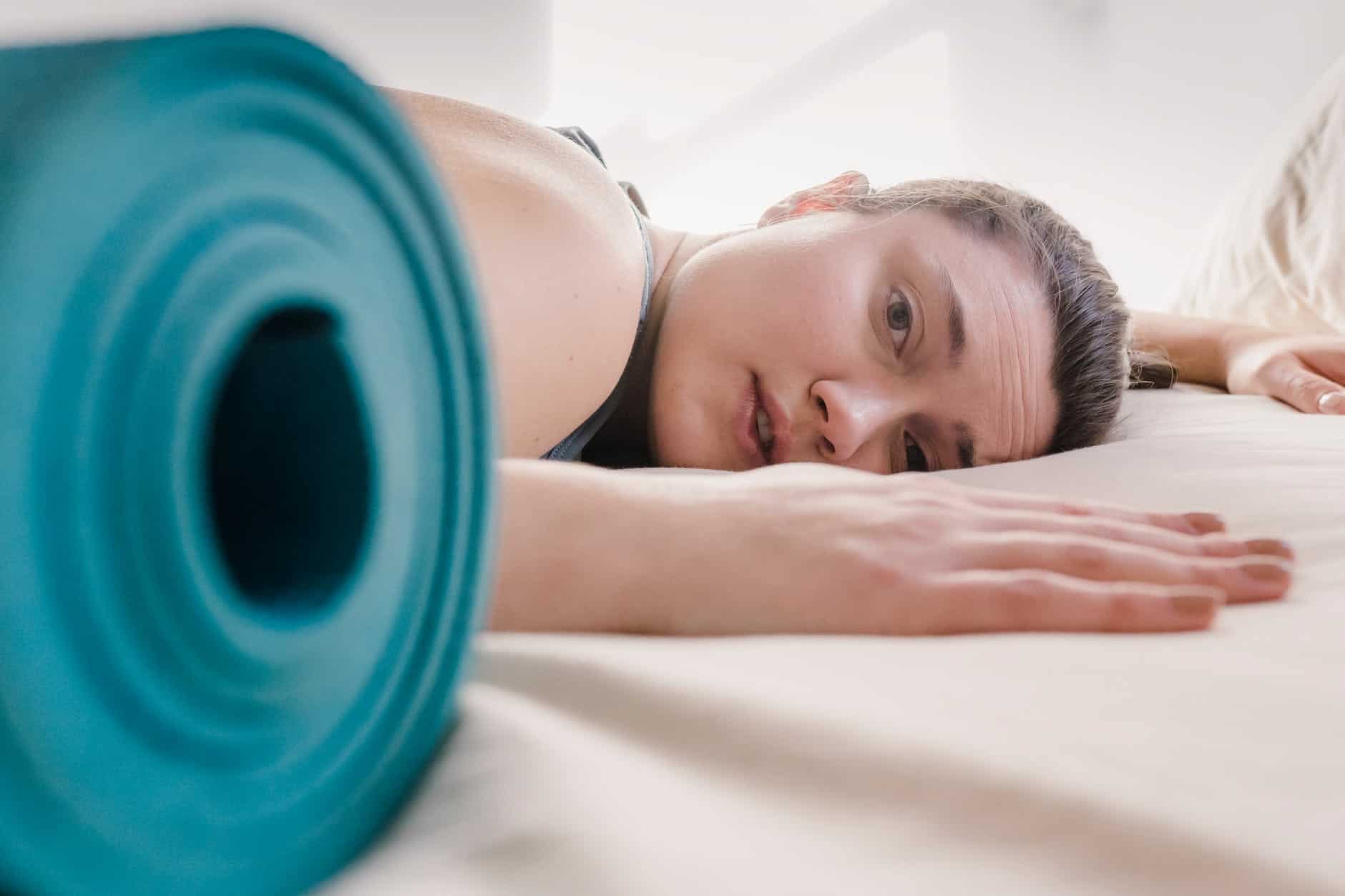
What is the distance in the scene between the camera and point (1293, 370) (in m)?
1.35

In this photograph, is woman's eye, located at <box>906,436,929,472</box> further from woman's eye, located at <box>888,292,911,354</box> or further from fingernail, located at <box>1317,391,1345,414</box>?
fingernail, located at <box>1317,391,1345,414</box>

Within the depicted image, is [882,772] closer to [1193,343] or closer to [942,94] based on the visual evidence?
[1193,343]

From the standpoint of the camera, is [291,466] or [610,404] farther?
[610,404]

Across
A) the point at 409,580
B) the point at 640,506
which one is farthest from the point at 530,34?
the point at 409,580

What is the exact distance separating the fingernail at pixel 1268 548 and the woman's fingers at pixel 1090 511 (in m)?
0.03

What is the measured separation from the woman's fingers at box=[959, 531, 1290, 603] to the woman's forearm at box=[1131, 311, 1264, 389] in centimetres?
104

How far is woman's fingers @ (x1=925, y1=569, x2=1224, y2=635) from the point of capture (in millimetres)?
498

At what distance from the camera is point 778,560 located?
0.50 m

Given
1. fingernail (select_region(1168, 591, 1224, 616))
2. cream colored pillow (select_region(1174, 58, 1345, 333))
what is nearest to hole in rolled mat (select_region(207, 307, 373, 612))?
fingernail (select_region(1168, 591, 1224, 616))

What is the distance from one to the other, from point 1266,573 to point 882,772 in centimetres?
40

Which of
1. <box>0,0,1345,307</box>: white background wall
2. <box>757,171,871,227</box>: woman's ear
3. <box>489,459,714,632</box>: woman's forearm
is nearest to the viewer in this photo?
<box>489,459,714,632</box>: woman's forearm

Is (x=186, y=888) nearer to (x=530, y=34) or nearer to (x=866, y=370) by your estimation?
(x=866, y=370)

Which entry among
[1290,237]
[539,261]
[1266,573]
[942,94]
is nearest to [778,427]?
[539,261]

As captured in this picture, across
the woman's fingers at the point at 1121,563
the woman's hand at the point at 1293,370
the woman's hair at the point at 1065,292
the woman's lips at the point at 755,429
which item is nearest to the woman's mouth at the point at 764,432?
the woman's lips at the point at 755,429
